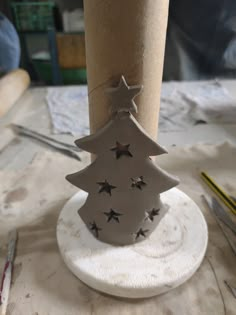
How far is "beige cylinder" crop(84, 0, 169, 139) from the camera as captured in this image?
1.47 ft

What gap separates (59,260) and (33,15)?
1938 millimetres

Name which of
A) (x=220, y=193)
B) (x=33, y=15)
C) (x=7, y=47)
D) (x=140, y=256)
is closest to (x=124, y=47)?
(x=140, y=256)

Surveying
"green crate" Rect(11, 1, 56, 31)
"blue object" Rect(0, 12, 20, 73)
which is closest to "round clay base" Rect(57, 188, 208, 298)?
"blue object" Rect(0, 12, 20, 73)

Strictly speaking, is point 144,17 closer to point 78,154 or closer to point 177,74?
point 78,154

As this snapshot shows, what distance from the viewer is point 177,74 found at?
1832 millimetres

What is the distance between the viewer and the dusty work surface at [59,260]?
0.52 metres

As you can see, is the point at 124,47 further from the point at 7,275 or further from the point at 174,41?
the point at 174,41

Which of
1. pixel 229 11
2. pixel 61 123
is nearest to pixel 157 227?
pixel 61 123

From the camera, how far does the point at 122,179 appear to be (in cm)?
53

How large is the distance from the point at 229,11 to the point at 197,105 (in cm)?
59

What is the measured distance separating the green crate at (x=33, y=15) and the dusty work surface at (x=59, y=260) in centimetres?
149

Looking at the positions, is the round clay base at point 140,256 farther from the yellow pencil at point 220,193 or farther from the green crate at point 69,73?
the green crate at point 69,73

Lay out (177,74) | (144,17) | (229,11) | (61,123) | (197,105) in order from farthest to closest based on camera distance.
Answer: (177,74), (229,11), (197,105), (61,123), (144,17)

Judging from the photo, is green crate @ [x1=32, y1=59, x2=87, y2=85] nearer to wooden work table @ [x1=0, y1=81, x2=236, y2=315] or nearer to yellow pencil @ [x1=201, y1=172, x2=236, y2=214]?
wooden work table @ [x1=0, y1=81, x2=236, y2=315]
